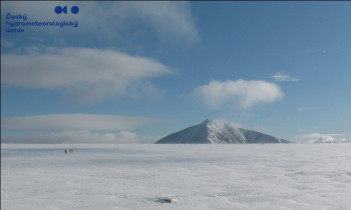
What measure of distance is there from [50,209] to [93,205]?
122cm

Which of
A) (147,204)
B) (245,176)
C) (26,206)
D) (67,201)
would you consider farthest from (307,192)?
(26,206)

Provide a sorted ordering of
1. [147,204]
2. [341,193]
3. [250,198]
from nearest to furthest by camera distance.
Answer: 1. [147,204]
2. [250,198]
3. [341,193]

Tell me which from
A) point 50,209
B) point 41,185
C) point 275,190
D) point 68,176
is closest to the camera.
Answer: point 50,209

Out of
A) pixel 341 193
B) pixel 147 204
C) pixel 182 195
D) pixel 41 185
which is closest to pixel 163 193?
pixel 182 195

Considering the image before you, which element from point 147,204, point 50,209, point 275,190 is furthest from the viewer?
point 275,190

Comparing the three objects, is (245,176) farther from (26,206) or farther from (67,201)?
(26,206)

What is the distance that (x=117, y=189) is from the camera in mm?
12211

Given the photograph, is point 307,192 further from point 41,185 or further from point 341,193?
point 41,185

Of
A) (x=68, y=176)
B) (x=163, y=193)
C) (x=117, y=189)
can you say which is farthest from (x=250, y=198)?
(x=68, y=176)

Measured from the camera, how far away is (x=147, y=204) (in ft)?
32.2

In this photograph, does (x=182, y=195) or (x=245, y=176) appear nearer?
(x=182, y=195)

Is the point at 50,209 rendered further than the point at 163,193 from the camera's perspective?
No

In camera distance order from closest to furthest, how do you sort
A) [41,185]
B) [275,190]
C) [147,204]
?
[147,204], [275,190], [41,185]

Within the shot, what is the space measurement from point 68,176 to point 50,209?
6906 mm
